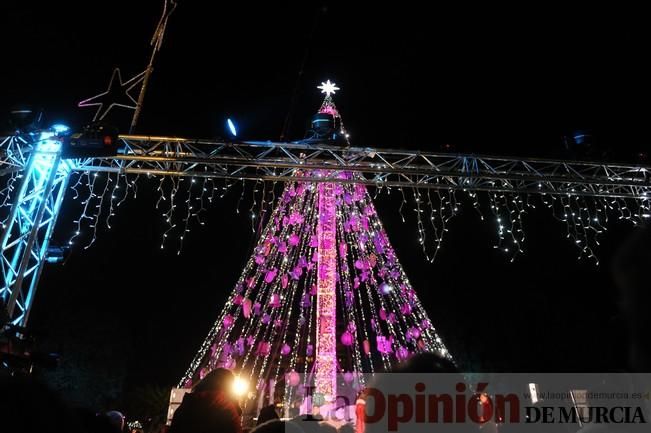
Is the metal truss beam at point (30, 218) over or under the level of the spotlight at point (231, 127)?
under

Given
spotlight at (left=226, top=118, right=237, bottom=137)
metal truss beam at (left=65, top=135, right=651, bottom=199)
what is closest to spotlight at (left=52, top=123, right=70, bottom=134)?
metal truss beam at (left=65, top=135, right=651, bottom=199)

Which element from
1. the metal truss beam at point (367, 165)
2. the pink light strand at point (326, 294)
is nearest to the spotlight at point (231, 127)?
the metal truss beam at point (367, 165)

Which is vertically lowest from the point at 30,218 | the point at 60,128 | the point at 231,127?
the point at 30,218

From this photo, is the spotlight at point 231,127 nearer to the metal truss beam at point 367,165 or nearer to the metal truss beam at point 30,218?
the metal truss beam at point 367,165

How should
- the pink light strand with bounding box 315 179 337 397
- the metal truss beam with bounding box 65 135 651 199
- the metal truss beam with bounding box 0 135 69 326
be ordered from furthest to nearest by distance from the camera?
1. the pink light strand with bounding box 315 179 337 397
2. the metal truss beam with bounding box 65 135 651 199
3. the metal truss beam with bounding box 0 135 69 326

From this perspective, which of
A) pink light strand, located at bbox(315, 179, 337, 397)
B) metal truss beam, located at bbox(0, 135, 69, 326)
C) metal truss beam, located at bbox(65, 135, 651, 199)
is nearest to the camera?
metal truss beam, located at bbox(0, 135, 69, 326)

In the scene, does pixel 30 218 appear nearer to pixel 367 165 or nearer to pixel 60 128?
pixel 60 128

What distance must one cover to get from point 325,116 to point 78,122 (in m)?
4.00

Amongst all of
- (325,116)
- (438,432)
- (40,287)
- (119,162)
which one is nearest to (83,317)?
(40,287)

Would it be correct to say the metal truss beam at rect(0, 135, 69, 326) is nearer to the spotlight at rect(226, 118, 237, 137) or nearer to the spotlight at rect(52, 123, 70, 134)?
the spotlight at rect(52, 123, 70, 134)

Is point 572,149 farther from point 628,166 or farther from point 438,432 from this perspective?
point 438,432

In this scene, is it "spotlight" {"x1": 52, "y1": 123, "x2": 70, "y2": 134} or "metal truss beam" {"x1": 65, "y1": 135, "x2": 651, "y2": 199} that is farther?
"metal truss beam" {"x1": 65, "y1": 135, "x2": 651, "y2": 199}

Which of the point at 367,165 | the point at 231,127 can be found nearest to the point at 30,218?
the point at 231,127

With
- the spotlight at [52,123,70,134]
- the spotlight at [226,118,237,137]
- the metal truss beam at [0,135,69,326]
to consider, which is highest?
the spotlight at [226,118,237,137]
